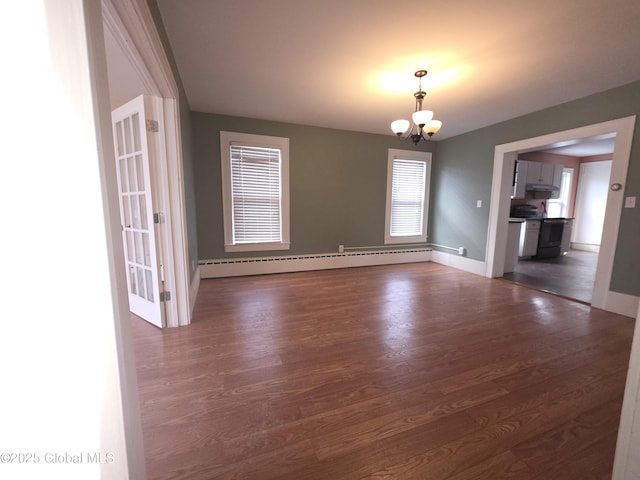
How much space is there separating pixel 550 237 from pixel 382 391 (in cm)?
640

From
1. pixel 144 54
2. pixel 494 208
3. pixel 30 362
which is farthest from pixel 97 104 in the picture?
pixel 494 208

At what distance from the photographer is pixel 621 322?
2.58 metres

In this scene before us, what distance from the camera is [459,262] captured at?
4723mm

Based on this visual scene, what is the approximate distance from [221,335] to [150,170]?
1554 millimetres

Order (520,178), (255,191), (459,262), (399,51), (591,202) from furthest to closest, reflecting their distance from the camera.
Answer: (591,202), (520,178), (459,262), (255,191), (399,51)

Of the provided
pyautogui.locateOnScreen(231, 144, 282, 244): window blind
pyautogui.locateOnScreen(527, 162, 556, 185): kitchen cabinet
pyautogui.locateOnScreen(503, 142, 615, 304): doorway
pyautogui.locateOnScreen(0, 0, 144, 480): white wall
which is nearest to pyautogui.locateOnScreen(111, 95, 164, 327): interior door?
pyautogui.locateOnScreen(231, 144, 282, 244): window blind

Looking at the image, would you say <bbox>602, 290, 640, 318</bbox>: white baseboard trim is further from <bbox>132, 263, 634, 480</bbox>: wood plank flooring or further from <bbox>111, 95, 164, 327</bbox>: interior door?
<bbox>111, 95, 164, 327</bbox>: interior door

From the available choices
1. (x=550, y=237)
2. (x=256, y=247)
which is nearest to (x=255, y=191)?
(x=256, y=247)

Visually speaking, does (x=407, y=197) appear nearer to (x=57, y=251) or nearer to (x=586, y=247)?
(x=57, y=251)

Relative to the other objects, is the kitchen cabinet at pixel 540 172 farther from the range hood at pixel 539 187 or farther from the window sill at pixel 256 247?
the window sill at pixel 256 247

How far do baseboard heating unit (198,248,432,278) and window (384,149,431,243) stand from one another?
0.30 metres

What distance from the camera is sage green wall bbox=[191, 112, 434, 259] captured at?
12.4 ft

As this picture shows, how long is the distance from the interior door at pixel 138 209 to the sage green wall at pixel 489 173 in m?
4.64

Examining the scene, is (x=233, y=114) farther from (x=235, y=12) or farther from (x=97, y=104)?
(x=97, y=104)
